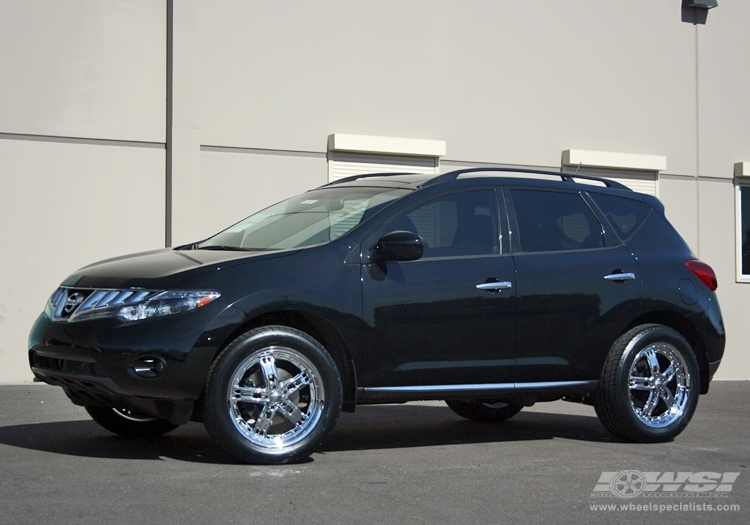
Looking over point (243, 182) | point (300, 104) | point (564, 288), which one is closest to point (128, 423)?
point (564, 288)

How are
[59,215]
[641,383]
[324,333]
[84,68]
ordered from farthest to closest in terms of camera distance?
[84,68] → [59,215] → [641,383] → [324,333]

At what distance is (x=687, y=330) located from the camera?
309 inches

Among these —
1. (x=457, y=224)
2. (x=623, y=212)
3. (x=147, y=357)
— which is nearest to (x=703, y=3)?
(x=623, y=212)

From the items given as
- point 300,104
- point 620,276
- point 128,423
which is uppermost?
point 300,104

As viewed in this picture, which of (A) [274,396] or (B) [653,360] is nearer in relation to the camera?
(A) [274,396]

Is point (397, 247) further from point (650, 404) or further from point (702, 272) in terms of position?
point (702, 272)

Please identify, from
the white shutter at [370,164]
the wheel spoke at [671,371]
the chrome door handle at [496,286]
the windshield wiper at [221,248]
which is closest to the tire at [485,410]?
the wheel spoke at [671,371]

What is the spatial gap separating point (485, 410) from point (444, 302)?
2156mm

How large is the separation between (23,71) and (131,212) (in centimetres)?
185

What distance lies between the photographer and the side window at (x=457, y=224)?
684 cm

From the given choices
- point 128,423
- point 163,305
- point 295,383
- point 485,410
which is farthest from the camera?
point 485,410

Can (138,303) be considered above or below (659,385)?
above

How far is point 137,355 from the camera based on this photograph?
5.82 meters

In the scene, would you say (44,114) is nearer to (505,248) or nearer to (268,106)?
(268,106)
